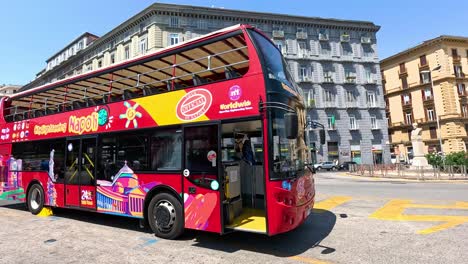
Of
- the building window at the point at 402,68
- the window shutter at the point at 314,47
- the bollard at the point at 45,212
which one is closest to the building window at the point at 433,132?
the building window at the point at 402,68

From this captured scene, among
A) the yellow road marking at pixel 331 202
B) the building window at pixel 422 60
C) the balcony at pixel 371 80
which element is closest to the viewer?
the yellow road marking at pixel 331 202

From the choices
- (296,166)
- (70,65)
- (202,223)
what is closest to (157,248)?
(202,223)

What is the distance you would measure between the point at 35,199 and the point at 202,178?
725cm

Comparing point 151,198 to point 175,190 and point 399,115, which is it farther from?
point 399,115

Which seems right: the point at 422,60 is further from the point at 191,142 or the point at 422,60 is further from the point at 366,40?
the point at 191,142

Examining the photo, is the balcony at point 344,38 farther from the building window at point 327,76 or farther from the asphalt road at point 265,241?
the asphalt road at point 265,241

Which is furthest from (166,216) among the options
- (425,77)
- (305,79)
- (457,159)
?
(425,77)

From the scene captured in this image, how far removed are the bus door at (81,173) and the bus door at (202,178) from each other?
324cm

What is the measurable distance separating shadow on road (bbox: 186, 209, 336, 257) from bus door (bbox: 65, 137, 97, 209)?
313 centimetres

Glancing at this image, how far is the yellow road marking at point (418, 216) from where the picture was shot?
7142 mm

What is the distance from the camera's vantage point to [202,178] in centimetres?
607

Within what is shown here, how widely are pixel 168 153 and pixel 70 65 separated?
191ft

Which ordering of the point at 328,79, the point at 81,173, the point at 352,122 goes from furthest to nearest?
the point at 352,122 → the point at 328,79 → the point at 81,173

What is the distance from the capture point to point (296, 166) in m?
5.92
